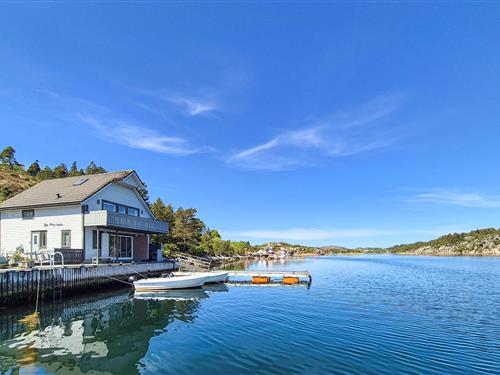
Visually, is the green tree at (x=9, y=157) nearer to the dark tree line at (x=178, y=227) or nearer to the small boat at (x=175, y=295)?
the dark tree line at (x=178, y=227)

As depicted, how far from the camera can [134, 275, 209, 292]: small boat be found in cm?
2812

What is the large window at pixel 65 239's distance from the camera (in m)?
30.5

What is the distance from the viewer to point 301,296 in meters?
26.4

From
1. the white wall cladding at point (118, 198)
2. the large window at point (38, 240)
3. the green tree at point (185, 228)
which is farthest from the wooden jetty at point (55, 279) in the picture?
the green tree at point (185, 228)

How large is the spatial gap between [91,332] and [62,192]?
2248 centimetres

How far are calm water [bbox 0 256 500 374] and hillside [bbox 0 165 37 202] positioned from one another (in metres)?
48.6

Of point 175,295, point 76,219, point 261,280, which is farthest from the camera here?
point 261,280

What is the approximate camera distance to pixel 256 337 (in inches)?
562

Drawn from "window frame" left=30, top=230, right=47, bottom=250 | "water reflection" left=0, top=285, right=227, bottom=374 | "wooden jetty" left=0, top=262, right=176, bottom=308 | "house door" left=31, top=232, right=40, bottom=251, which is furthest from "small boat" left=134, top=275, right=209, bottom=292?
"house door" left=31, top=232, right=40, bottom=251

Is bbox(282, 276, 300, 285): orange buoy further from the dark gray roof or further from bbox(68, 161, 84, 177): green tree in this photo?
bbox(68, 161, 84, 177): green tree

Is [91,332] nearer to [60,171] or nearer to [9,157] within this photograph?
[60,171]

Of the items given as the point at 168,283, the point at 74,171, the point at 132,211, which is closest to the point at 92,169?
the point at 74,171

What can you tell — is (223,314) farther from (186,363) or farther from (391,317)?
(391,317)

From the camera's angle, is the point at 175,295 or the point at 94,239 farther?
the point at 94,239
